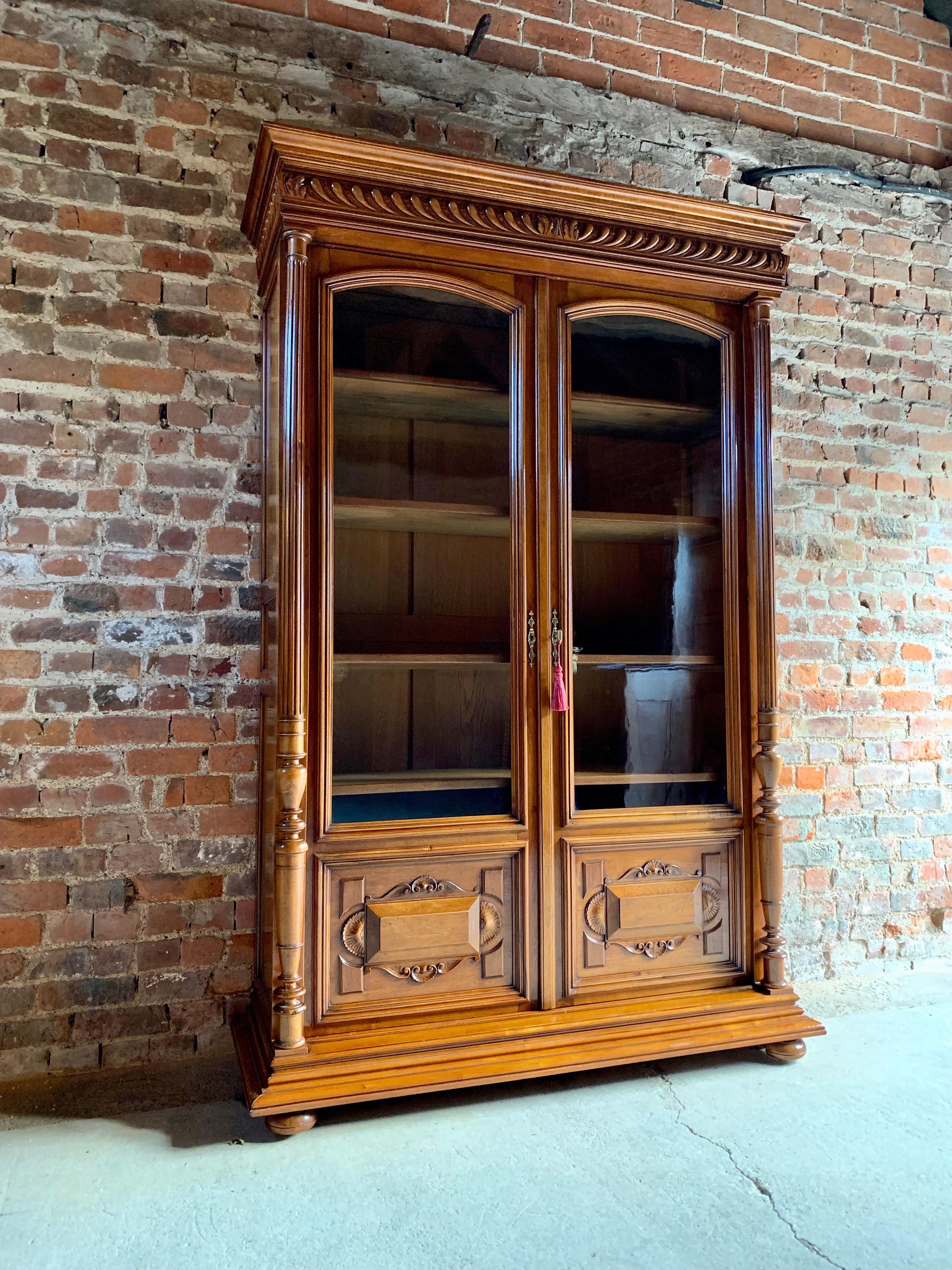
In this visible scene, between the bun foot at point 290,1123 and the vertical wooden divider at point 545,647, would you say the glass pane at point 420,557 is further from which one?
the bun foot at point 290,1123

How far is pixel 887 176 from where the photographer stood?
3256 millimetres

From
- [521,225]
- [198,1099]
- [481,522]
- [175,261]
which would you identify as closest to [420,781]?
[481,522]

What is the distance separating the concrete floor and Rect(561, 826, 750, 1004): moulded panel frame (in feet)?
Answer: 0.70

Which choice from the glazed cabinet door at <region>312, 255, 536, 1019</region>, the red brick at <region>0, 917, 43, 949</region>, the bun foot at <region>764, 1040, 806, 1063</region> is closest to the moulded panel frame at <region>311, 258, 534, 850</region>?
the glazed cabinet door at <region>312, 255, 536, 1019</region>

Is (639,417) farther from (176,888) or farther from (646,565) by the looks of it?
(176,888)

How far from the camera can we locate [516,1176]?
1.82 meters

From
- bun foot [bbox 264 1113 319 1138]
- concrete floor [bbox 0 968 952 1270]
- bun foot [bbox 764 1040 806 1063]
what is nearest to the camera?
concrete floor [bbox 0 968 952 1270]

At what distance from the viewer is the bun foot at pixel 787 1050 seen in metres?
2.36

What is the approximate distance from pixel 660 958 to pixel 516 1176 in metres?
0.71

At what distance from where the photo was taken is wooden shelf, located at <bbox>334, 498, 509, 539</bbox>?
7.07ft

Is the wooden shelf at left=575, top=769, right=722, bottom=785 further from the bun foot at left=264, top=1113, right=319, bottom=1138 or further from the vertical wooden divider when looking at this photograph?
the bun foot at left=264, top=1113, right=319, bottom=1138

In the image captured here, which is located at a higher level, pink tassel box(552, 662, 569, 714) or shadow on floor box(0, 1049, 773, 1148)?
pink tassel box(552, 662, 569, 714)

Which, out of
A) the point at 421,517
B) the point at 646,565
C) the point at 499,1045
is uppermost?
the point at 421,517

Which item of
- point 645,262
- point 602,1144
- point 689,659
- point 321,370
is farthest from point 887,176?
point 602,1144
